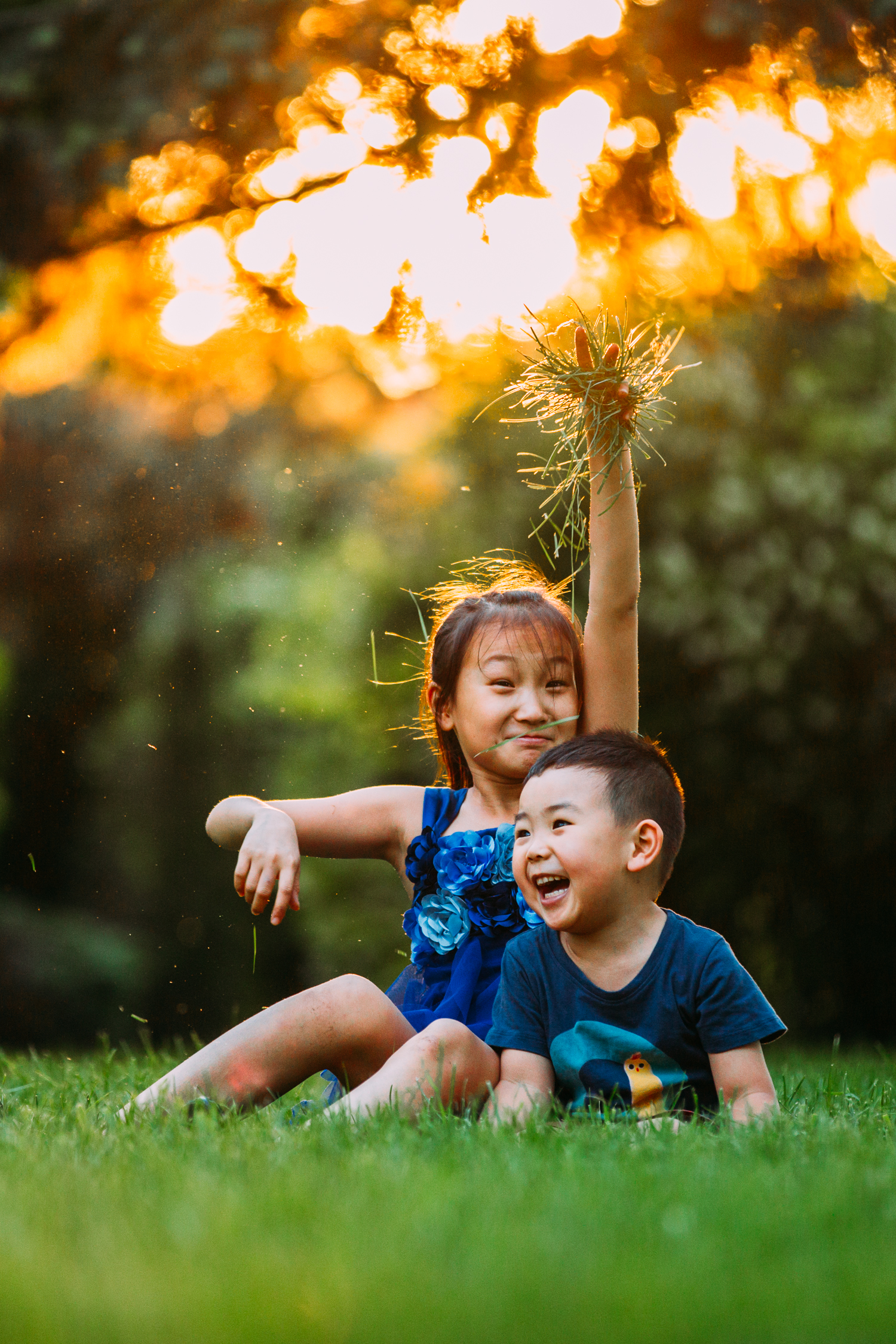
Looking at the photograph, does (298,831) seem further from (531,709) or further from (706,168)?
(706,168)

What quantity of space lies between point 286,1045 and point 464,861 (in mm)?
543

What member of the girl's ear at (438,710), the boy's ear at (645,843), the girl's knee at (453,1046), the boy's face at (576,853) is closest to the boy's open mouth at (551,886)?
the boy's face at (576,853)

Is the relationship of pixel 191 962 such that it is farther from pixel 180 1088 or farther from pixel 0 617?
pixel 180 1088

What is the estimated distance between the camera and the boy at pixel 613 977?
2055 millimetres

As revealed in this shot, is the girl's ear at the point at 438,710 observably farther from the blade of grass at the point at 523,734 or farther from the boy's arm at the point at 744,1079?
the boy's arm at the point at 744,1079

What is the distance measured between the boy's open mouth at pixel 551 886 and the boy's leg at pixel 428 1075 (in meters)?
0.26

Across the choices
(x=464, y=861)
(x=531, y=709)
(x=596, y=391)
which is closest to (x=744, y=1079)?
(x=464, y=861)

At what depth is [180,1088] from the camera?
2105 millimetres

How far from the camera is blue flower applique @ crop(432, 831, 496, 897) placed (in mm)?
2480

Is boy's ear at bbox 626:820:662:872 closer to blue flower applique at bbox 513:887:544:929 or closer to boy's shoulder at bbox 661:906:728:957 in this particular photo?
boy's shoulder at bbox 661:906:728:957

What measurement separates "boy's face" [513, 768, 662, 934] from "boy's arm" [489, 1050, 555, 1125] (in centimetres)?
23

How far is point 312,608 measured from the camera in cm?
595

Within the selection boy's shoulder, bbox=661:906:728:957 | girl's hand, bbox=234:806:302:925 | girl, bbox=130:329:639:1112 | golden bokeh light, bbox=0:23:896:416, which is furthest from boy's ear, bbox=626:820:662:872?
golden bokeh light, bbox=0:23:896:416

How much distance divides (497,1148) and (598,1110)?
0.52 metres
